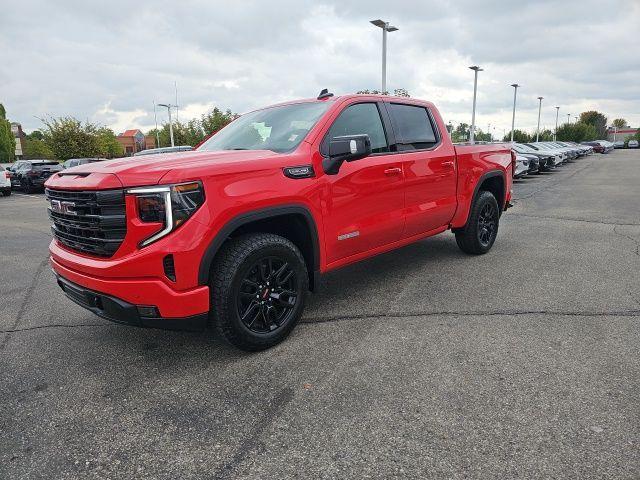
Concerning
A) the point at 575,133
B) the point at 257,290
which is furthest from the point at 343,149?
the point at 575,133

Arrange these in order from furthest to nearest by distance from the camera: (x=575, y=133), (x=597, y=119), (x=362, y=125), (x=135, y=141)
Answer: (x=597, y=119) < (x=135, y=141) < (x=575, y=133) < (x=362, y=125)

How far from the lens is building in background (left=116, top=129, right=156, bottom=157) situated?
104 metres

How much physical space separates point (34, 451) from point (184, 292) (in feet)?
3.69

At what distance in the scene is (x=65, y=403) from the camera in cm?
291

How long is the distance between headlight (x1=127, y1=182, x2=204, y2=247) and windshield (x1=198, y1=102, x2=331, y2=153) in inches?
41.7

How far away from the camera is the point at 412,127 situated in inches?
195

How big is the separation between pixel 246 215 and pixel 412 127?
249 centimetres

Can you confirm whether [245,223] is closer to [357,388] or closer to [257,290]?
[257,290]

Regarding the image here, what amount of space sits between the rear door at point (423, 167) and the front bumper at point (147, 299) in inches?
95.5

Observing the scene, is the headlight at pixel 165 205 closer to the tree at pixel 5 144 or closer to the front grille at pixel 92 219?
the front grille at pixel 92 219

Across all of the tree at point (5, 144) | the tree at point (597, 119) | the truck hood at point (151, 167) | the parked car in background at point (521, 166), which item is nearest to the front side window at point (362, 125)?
the truck hood at point (151, 167)

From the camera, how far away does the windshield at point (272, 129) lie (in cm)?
393

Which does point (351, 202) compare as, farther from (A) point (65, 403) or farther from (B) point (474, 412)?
(A) point (65, 403)

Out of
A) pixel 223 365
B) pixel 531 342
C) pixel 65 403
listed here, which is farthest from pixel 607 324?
pixel 65 403
